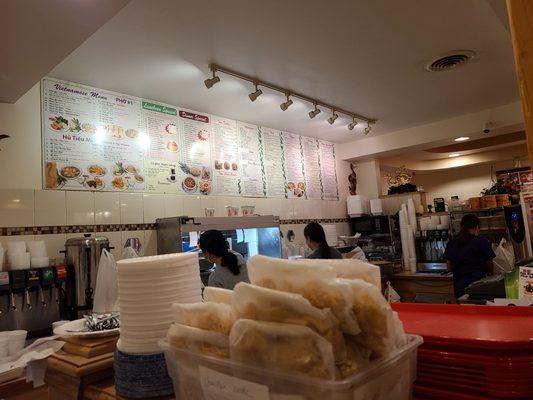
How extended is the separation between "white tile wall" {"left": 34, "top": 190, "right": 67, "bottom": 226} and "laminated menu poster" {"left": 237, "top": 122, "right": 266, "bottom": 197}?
2160mm

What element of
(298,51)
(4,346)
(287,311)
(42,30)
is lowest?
(4,346)

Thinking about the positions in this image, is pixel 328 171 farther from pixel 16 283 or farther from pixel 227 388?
pixel 227 388

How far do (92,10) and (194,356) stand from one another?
1.98 m

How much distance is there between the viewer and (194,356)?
73 centimetres

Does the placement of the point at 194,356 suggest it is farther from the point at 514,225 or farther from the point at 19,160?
the point at 514,225

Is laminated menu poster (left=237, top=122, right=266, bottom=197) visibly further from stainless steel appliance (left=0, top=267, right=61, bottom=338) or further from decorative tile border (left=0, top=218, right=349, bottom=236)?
stainless steel appliance (left=0, top=267, right=61, bottom=338)

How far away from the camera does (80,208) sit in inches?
130

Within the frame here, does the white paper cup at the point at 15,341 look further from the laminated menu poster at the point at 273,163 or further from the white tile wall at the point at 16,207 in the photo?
the laminated menu poster at the point at 273,163

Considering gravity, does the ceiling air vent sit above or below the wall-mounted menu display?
above

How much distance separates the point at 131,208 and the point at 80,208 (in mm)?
475

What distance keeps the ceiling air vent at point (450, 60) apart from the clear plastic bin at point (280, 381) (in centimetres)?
349

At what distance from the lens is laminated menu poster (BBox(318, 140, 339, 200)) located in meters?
6.25

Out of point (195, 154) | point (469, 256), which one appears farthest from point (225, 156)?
point (469, 256)

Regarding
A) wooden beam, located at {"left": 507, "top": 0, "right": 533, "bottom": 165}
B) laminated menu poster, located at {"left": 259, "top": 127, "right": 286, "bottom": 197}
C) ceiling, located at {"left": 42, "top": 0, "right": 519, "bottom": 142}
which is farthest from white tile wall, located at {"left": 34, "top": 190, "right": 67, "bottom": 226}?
wooden beam, located at {"left": 507, "top": 0, "right": 533, "bottom": 165}
